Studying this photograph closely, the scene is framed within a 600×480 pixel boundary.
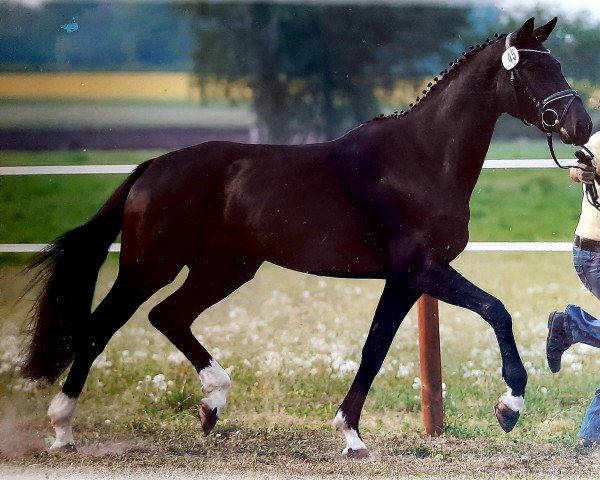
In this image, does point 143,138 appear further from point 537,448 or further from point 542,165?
point 537,448

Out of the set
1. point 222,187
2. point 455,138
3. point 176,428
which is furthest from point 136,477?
point 455,138

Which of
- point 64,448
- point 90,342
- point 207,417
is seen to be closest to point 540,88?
point 207,417

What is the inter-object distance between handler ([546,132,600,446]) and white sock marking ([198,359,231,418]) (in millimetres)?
1728

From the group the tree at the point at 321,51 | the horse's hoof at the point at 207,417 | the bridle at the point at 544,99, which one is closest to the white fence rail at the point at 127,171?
the bridle at the point at 544,99

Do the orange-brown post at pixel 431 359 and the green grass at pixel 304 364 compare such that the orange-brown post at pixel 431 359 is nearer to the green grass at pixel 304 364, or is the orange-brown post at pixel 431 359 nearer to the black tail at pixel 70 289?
the green grass at pixel 304 364

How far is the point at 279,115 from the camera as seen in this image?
15.9ft

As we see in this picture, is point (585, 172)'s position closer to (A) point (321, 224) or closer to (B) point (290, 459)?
(A) point (321, 224)

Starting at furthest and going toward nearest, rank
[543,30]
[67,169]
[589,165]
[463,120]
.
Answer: [67,169] → [589,165] → [463,120] → [543,30]

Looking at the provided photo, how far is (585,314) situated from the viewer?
4758 millimetres

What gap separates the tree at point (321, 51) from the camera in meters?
4.75

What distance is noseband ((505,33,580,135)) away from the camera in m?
4.30

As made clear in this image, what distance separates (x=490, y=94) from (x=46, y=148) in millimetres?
2404

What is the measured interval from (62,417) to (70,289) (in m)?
0.68

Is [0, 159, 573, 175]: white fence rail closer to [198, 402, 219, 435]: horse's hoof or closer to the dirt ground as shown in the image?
[198, 402, 219, 435]: horse's hoof
